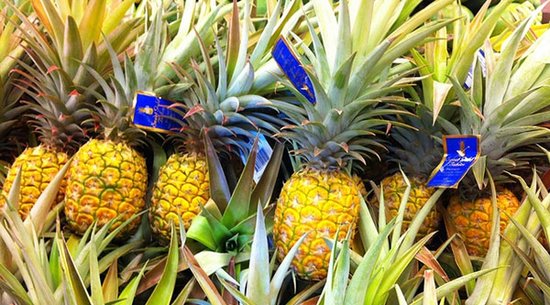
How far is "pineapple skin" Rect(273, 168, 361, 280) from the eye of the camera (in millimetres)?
1307

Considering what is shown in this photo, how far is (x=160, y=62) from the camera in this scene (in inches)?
63.9

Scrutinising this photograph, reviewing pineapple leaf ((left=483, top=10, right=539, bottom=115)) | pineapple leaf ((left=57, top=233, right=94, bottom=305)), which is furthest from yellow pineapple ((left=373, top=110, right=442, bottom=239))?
pineapple leaf ((left=57, top=233, right=94, bottom=305))

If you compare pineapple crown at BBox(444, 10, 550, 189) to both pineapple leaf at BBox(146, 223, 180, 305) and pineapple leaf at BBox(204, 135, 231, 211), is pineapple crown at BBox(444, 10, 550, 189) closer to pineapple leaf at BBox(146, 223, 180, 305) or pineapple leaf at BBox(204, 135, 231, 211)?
pineapple leaf at BBox(204, 135, 231, 211)

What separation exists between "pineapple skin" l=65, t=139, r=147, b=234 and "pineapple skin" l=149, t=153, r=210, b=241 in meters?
0.07

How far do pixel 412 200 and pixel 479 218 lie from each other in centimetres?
19

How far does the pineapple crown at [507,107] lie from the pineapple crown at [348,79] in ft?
0.62

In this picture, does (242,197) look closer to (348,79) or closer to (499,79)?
(348,79)

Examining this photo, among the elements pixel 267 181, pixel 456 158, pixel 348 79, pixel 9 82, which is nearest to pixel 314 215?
pixel 267 181

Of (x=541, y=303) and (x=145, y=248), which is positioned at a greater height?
(x=145, y=248)

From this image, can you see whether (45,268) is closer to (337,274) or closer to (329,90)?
(337,274)

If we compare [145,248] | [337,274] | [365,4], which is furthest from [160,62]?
[337,274]

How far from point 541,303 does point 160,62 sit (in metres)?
1.24

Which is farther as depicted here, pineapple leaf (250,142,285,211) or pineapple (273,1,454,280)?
pineapple leaf (250,142,285,211)

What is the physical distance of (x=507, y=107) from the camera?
139cm
